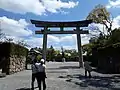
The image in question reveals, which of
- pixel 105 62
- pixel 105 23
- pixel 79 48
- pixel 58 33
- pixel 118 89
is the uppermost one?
pixel 105 23

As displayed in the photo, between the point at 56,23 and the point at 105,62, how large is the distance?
30.5 feet

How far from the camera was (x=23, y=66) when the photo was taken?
31578mm

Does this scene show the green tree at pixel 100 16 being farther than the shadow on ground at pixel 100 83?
Yes

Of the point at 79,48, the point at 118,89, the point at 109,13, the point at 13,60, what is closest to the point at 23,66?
the point at 13,60

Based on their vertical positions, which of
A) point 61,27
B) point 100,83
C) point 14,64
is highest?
point 61,27

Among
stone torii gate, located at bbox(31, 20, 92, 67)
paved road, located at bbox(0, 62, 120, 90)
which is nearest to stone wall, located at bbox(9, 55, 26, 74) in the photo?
Result: paved road, located at bbox(0, 62, 120, 90)

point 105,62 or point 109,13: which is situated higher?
point 109,13

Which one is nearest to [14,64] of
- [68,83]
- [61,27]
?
[68,83]

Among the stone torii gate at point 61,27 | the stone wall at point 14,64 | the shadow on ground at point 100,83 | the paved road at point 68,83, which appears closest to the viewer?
the paved road at point 68,83

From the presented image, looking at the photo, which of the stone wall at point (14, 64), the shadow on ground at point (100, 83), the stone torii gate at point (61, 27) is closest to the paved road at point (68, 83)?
the shadow on ground at point (100, 83)

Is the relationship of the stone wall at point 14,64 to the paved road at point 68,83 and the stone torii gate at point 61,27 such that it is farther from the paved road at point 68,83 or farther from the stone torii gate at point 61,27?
the stone torii gate at point 61,27

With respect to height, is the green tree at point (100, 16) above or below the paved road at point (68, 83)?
above

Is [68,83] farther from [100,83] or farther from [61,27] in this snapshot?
[61,27]

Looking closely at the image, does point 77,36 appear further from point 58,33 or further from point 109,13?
point 109,13
